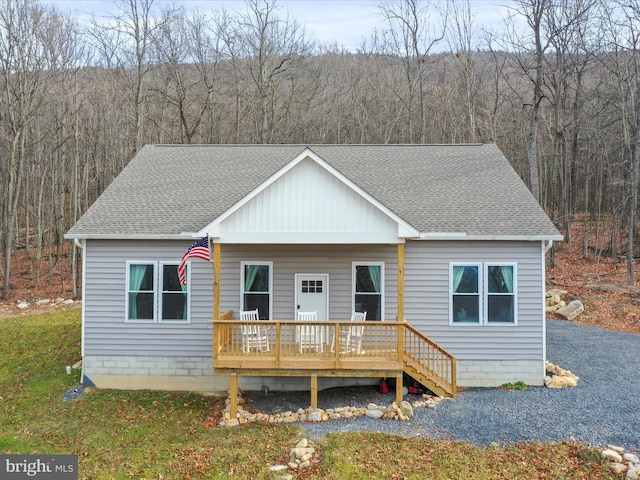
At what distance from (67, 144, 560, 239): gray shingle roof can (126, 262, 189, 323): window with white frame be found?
91cm

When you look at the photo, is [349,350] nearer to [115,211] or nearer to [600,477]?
[600,477]

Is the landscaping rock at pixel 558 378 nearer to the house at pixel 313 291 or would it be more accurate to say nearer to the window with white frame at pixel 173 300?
the house at pixel 313 291

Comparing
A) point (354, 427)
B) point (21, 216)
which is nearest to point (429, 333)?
point (354, 427)

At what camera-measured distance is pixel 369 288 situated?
37.9 feet

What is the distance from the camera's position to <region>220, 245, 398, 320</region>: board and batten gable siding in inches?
453

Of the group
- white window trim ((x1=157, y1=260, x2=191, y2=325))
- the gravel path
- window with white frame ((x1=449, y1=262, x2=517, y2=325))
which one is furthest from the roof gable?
the gravel path

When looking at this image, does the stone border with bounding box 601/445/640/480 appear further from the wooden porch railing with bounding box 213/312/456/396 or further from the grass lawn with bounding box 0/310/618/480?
the wooden porch railing with bounding box 213/312/456/396

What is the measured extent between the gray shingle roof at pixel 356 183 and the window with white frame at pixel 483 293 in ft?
2.98

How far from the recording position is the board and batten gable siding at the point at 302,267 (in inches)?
453

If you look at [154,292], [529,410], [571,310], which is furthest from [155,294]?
[571,310]

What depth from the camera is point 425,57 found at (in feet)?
95.7

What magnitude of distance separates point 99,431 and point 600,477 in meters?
8.81

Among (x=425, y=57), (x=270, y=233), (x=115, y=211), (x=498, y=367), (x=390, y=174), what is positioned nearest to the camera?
(x=270, y=233)
